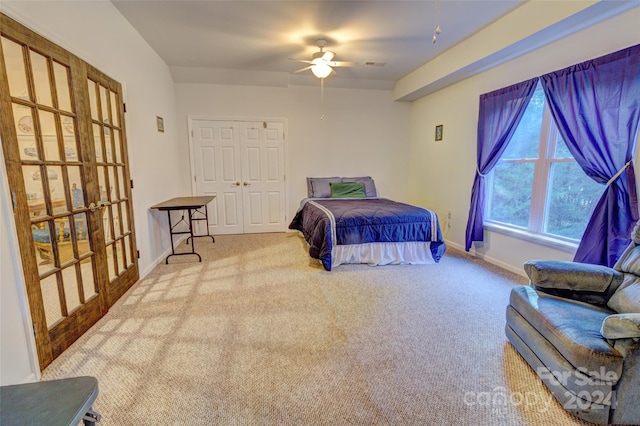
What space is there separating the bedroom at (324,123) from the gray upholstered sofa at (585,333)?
1.29 metres

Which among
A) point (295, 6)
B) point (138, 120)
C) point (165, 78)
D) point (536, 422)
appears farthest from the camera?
point (165, 78)

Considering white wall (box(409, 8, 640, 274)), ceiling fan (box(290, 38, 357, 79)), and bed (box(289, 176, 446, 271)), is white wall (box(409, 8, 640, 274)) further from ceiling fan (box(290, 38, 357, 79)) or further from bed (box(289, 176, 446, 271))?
ceiling fan (box(290, 38, 357, 79))

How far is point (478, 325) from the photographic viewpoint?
2252 millimetres

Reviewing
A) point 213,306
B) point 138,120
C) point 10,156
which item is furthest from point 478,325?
point 138,120

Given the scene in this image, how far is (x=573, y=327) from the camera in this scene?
4.89 ft

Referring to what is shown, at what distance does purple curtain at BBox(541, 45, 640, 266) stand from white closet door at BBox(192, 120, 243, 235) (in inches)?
180

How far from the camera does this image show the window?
2.77m

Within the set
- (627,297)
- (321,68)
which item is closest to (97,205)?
(321,68)

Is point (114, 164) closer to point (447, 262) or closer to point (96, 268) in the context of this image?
point (96, 268)

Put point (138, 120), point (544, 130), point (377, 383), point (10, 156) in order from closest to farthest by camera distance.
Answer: point (10, 156) → point (377, 383) → point (544, 130) → point (138, 120)

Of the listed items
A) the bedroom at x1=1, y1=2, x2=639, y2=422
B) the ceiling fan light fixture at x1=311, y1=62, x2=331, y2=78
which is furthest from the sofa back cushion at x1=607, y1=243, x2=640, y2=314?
the ceiling fan light fixture at x1=311, y1=62, x2=331, y2=78

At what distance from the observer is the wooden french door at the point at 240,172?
5.00 metres

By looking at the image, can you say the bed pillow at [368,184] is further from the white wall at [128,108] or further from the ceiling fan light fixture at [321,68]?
the white wall at [128,108]

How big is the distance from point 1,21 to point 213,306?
2248 millimetres
